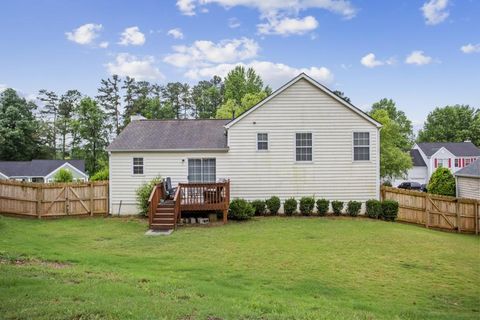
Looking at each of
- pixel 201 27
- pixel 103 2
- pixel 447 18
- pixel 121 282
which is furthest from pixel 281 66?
pixel 121 282

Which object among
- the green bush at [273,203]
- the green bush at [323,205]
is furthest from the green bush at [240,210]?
the green bush at [323,205]

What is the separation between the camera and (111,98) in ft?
174

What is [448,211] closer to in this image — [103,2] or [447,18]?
[447,18]

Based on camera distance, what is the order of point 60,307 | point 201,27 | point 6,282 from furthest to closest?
point 201,27, point 6,282, point 60,307

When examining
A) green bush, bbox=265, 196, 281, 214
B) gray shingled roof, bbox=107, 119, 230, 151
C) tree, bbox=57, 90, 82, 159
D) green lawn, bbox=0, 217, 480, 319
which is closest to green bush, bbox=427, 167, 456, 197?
green lawn, bbox=0, 217, 480, 319

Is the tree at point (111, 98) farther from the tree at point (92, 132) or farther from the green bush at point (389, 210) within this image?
the green bush at point (389, 210)

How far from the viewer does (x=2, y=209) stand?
17172 mm

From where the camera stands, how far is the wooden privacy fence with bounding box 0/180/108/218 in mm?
17125

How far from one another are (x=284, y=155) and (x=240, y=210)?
392 cm

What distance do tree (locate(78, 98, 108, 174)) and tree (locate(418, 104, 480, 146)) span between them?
60227 millimetres

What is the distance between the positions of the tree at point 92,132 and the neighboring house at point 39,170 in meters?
2.72

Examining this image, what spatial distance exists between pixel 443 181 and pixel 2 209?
2633 centimetres

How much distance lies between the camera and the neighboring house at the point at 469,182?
71.1 ft

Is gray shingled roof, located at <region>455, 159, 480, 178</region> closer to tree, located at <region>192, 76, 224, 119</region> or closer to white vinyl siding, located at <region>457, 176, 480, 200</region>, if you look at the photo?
white vinyl siding, located at <region>457, 176, 480, 200</region>
